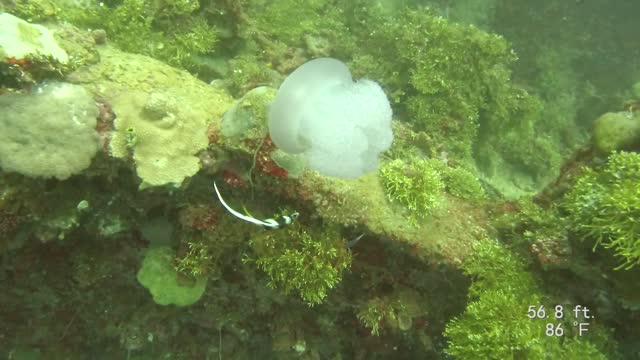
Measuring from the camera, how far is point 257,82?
6.60m

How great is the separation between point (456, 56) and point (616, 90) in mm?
7398

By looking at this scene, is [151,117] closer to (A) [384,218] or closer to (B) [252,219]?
(B) [252,219]

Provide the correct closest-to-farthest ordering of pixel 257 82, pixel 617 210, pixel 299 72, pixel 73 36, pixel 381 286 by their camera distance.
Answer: pixel 299 72, pixel 617 210, pixel 73 36, pixel 381 286, pixel 257 82

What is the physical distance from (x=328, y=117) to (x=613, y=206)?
2.91 metres

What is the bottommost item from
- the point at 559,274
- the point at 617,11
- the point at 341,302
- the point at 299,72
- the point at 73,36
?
the point at 341,302

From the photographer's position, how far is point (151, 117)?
424cm

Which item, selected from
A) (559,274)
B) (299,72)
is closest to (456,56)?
(559,274)

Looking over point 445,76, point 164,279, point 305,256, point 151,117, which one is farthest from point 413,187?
point 445,76

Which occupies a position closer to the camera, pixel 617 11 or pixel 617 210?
pixel 617 210

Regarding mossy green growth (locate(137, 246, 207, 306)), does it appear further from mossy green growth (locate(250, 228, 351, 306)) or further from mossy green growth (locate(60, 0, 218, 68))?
mossy green growth (locate(60, 0, 218, 68))

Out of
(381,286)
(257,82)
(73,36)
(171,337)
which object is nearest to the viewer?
(73,36)

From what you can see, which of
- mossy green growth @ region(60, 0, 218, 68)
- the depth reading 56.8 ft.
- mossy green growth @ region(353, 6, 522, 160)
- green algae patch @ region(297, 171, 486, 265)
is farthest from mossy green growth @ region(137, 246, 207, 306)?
mossy green growth @ region(353, 6, 522, 160)

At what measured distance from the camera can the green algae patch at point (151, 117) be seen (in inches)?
160

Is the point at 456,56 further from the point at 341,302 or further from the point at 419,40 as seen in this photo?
the point at 341,302
